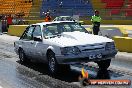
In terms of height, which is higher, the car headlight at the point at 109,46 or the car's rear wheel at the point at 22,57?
the car headlight at the point at 109,46

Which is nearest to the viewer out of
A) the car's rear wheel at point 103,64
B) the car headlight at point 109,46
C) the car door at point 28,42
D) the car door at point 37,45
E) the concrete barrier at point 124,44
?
the car headlight at point 109,46

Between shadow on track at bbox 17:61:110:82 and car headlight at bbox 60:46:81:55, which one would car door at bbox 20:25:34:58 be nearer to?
shadow on track at bbox 17:61:110:82

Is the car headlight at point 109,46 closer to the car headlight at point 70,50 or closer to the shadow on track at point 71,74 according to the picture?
the shadow on track at point 71,74

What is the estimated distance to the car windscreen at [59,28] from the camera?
36.8 ft

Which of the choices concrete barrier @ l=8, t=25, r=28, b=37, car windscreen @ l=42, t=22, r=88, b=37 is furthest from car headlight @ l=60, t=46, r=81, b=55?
concrete barrier @ l=8, t=25, r=28, b=37

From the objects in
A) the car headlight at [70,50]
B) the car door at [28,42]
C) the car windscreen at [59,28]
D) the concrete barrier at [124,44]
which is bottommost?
the concrete barrier at [124,44]

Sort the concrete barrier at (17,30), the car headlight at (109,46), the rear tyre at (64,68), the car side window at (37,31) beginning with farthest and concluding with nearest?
the concrete barrier at (17,30) < the car side window at (37,31) < the rear tyre at (64,68) < the car headlight at (109,46)

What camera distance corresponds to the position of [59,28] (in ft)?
37.4

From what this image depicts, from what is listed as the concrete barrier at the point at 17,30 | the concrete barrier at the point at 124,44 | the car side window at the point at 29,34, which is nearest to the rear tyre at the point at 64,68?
the car side window at the point at 29,34

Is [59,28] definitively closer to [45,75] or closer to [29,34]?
[29,34]

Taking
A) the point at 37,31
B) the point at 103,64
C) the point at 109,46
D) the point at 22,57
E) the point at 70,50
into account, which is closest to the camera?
the point at 70,50

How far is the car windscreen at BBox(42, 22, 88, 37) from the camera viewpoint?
1122 cm

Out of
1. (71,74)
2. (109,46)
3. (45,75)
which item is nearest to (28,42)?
(45,75)

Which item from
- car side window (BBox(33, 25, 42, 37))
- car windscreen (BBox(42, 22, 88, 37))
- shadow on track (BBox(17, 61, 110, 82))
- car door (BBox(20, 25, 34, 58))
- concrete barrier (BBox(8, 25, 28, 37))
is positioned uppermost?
car windscreen (BBox(42, 22, 88, 37))
